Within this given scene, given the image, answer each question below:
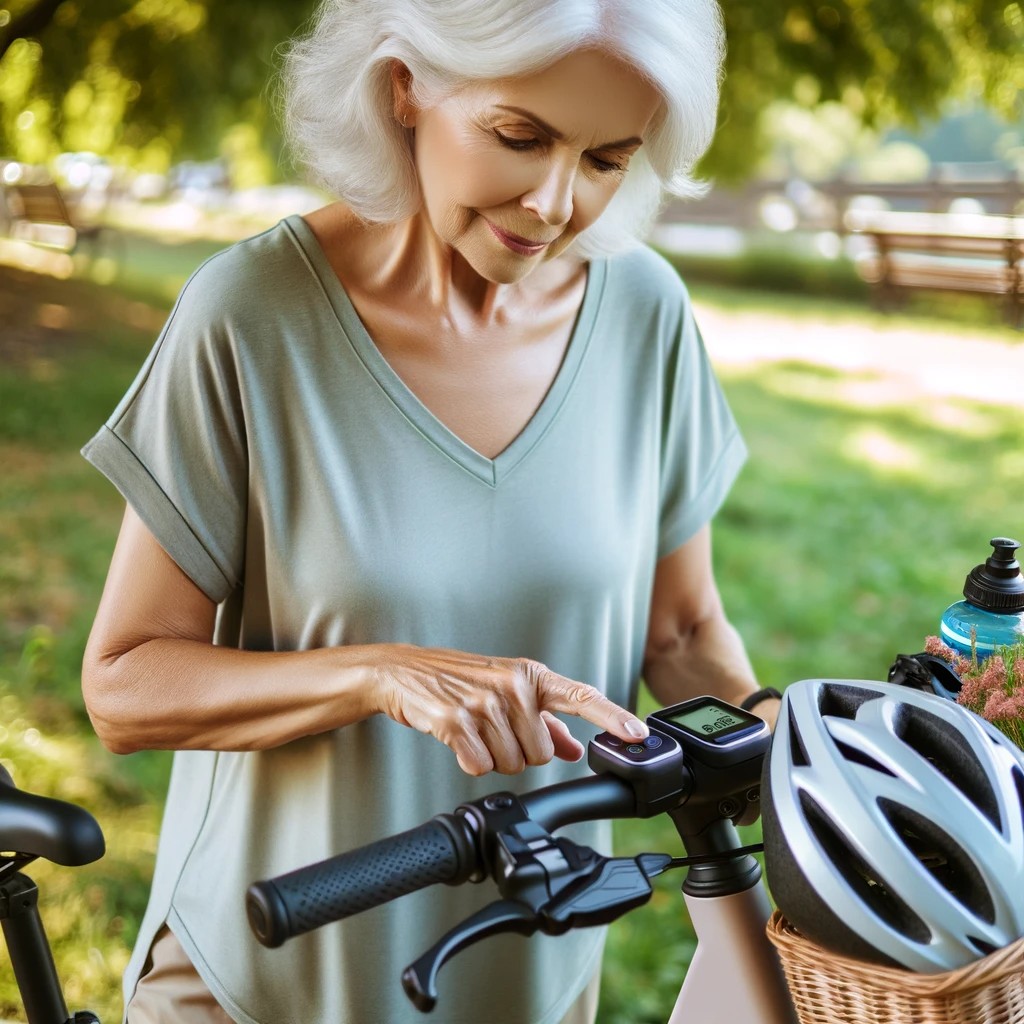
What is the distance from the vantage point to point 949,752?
83 centimetres

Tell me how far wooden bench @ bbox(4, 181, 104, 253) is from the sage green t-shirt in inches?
309

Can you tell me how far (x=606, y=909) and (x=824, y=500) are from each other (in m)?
5.20

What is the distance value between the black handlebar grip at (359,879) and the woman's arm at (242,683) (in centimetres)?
16

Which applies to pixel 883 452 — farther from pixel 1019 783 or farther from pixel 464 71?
Answer: pixel 1019 783

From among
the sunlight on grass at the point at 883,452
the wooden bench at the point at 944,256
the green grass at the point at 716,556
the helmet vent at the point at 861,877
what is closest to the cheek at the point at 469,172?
the helmet vent at the point at 861,877

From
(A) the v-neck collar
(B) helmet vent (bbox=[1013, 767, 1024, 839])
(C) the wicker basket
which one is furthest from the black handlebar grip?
(A) the v-neck collar

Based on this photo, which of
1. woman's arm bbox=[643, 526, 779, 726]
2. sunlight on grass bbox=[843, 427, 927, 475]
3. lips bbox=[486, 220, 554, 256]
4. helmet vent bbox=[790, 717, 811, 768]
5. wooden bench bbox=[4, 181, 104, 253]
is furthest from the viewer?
wooden bench bbox=[4, 181, 104, 253]

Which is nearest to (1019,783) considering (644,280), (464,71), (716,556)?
(464,71)

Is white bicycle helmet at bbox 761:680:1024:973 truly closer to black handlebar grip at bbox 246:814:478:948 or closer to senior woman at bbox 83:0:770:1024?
black handlebar grip at bbox 246:814:478:948

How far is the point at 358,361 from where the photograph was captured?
4.43 ft

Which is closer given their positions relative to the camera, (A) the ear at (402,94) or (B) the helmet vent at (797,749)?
(B) the helmet vent at (797,749)

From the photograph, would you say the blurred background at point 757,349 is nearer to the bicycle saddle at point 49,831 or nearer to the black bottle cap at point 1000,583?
the bicycle saddle at point 49,831

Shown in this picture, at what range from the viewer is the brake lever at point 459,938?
722 mm

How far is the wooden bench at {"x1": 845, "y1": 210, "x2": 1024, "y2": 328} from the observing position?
19.8 feet
